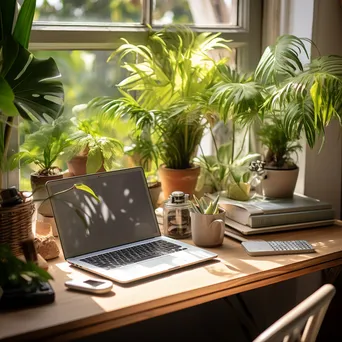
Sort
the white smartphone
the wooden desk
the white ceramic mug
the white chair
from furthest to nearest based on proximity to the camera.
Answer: the white ceramic mug < the white smartphone < the wooden desk < the white chair

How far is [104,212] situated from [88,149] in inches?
10.7

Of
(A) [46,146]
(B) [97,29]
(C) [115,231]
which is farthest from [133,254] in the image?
(B) [97,29]

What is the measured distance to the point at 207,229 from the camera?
6.32 feet

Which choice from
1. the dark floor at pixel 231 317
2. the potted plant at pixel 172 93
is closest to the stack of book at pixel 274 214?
the potted plant at pixel 172 93

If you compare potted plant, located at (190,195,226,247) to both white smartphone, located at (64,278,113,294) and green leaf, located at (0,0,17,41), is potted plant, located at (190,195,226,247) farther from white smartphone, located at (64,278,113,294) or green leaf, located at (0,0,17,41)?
green leaf, located at (0,0,17,41)

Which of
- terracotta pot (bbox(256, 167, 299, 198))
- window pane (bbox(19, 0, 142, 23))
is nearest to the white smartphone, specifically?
terracotta pot (bbox(256, 167, 299, 198))

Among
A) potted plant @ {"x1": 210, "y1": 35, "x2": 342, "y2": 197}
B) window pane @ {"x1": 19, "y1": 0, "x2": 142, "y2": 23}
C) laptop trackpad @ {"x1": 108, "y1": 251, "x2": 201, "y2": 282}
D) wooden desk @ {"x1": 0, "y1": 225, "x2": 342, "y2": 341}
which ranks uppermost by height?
window pane @ {"x1": 19, "y1": 0, "x2": 142, "y2": 23}

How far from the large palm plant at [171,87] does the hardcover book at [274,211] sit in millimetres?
258

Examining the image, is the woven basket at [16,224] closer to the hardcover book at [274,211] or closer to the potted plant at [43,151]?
the potted plant at [43,151]

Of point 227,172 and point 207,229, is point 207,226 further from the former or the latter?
point 227,172

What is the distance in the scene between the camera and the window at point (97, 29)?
2.12 m

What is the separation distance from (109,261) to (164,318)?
0.73 meters

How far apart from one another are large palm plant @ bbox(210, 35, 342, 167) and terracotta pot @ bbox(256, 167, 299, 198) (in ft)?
0.11

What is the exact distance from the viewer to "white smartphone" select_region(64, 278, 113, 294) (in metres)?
1.60
